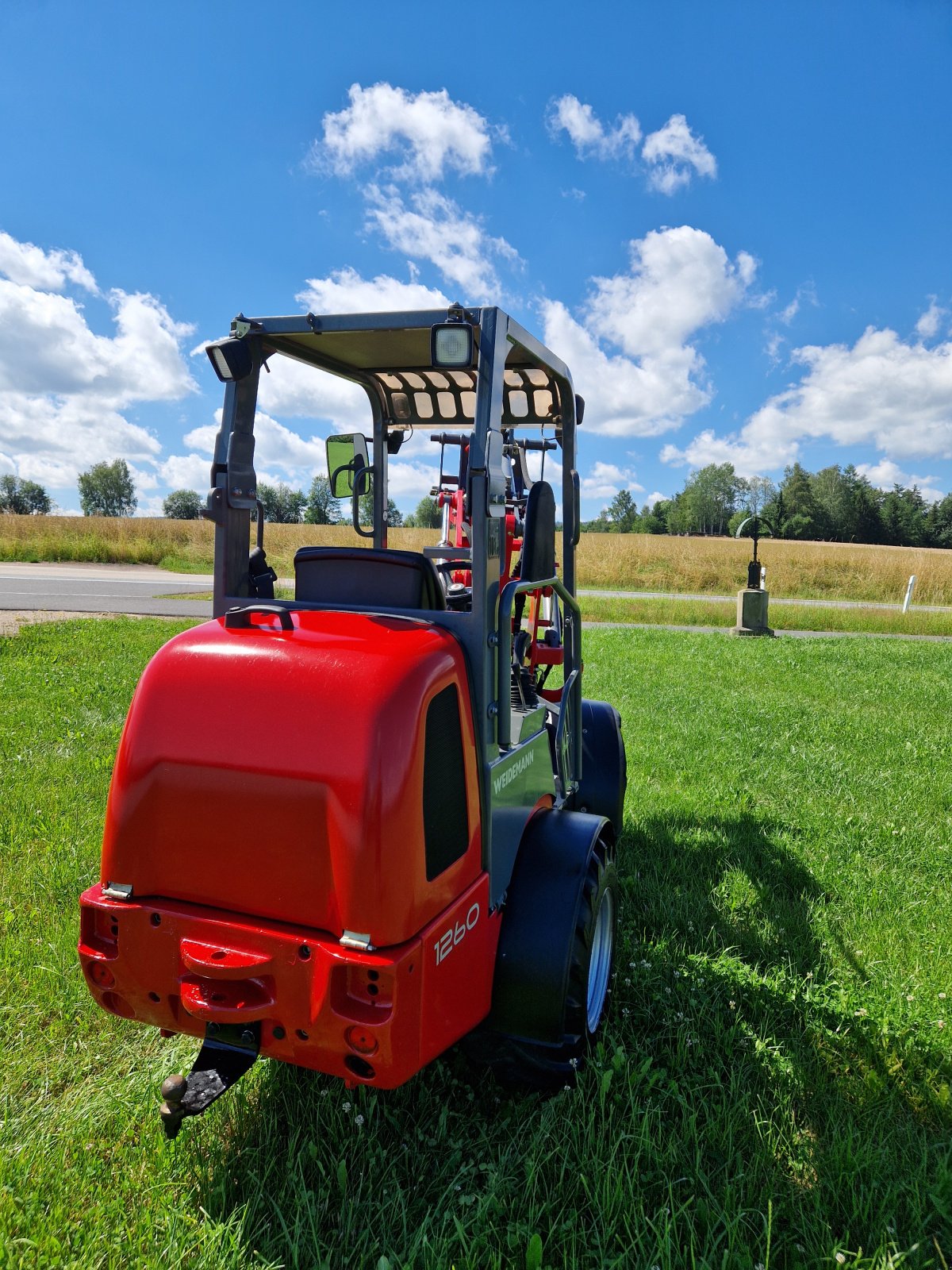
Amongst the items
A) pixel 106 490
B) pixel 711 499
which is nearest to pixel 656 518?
pixel 711 499

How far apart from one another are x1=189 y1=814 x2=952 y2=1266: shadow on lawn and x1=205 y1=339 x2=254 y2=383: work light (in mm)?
2301

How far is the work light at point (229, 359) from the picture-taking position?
2.64 m

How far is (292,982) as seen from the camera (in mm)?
1963

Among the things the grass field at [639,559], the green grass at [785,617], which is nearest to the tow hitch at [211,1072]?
the green grass at [785,617]

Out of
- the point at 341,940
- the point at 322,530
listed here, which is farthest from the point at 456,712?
the point at 322,530

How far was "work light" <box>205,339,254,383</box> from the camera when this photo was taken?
8.68 ft

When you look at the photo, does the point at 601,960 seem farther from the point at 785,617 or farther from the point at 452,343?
the point at 785,617

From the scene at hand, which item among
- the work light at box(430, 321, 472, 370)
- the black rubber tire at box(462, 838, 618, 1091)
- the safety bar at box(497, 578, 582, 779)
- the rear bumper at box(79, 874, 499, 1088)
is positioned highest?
the work light at box(430, 321, 472, 370)

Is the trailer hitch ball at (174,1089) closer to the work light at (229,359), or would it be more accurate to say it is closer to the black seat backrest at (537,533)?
the black seat backrest at (537,533)

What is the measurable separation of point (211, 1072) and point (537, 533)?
72.1 inches

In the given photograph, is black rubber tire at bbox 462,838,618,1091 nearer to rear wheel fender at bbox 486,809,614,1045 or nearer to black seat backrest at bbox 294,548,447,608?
rear wheel fender at bbox 486,809,614,1045

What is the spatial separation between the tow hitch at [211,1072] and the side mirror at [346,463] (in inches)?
93.2

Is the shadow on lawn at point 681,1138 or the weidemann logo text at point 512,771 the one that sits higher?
the weidemann logo text at point 512,771

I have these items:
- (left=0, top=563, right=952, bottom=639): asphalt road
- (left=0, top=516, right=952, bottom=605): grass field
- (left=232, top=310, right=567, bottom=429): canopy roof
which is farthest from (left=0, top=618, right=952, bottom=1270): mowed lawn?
A: (left=0, top=516, right=952, bottom=605): grass field
